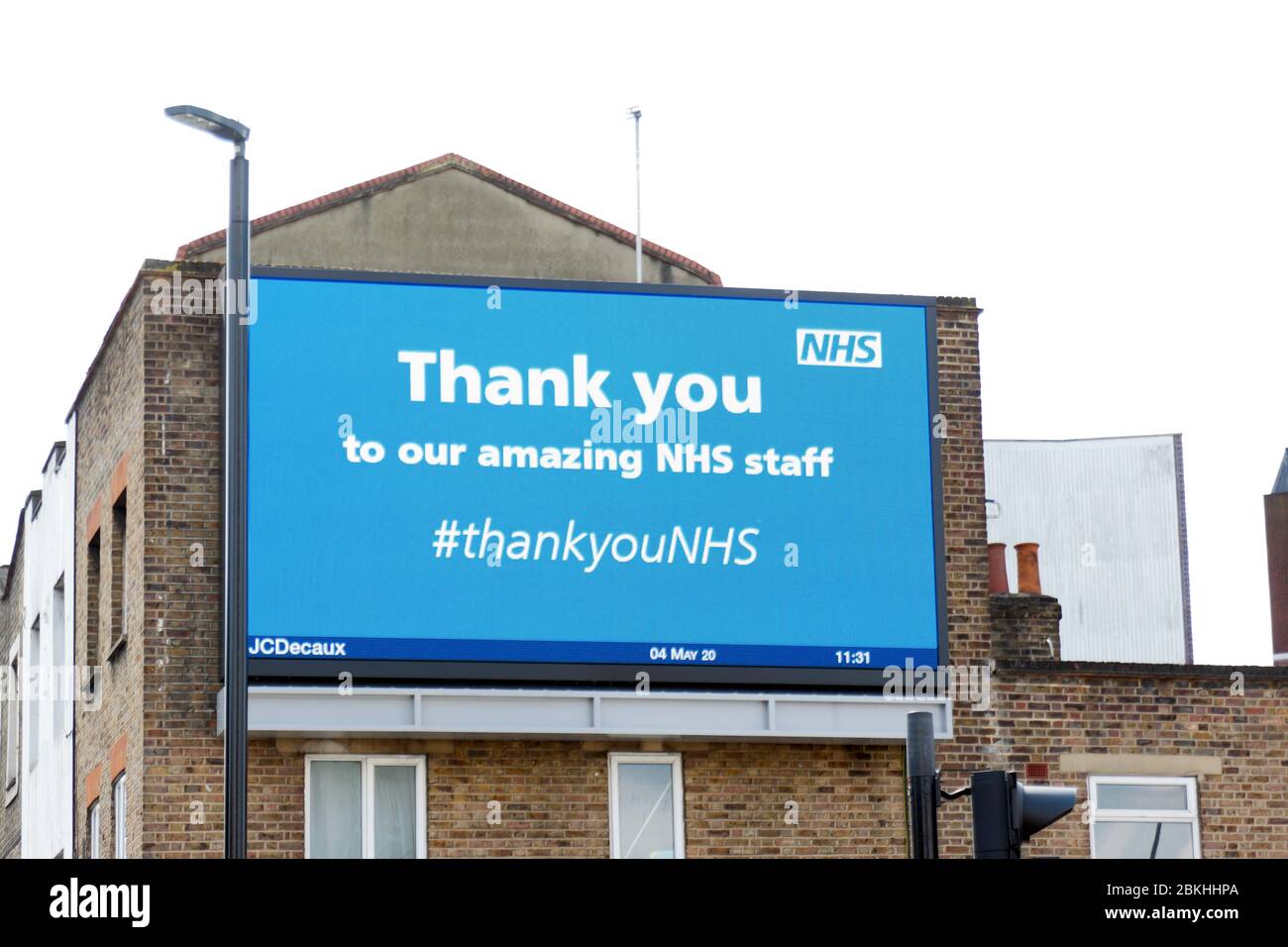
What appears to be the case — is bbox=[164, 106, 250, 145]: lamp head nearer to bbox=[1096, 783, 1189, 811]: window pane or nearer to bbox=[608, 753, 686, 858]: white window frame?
bbox=[608, 753, 686, 858]: white window frame

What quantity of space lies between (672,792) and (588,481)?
308 cm

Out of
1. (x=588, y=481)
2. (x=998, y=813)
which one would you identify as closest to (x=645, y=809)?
(x=588, y=481)

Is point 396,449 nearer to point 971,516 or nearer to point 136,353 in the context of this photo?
point 136,353

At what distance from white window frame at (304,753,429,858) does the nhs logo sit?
557 cm

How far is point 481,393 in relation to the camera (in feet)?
73.2

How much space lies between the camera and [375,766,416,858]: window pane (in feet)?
69.9

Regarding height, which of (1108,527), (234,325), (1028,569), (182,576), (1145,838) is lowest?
(1145,838)

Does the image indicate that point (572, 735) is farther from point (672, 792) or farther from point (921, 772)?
point (921, 772)

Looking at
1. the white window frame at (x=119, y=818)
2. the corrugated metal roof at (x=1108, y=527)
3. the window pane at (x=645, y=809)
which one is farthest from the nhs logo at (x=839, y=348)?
the corrugated metal roof at (x=1108, y=527)

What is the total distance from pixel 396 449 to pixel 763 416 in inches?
145

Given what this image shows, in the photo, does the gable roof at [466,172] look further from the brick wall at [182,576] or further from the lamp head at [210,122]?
the lamp head at [210,122]

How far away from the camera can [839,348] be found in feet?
76.3
